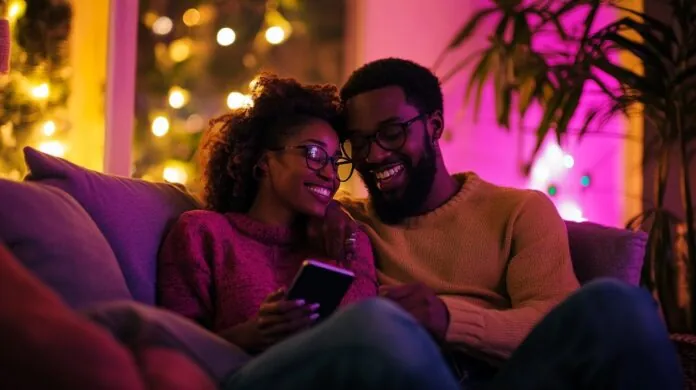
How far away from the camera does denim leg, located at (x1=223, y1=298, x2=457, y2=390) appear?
0.88 metres

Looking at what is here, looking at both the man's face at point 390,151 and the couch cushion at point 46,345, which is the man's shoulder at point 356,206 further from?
the couch cushion at point 46,345

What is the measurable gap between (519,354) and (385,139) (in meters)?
0.72

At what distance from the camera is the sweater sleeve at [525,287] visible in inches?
56.5

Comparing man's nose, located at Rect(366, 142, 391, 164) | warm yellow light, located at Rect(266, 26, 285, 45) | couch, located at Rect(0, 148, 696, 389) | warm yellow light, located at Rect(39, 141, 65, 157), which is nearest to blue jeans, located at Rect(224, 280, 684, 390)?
couch, located at Rect(0, 148, 696, 389)

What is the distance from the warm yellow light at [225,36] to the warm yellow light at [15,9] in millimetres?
905

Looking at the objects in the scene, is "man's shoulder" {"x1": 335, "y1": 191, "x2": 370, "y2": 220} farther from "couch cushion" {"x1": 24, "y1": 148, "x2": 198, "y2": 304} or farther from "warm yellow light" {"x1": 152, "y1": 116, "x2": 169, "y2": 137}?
"warm yellow light" {"x1": 152, "y1": 116, "x2": 169, "y2": 137}

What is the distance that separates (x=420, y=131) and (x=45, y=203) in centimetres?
87

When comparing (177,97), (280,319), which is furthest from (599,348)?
(177,97)

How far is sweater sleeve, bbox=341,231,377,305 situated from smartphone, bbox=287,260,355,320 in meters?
0.25

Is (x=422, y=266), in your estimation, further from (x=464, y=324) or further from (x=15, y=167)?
(x=15, y=167)

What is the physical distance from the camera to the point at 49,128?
106 inches

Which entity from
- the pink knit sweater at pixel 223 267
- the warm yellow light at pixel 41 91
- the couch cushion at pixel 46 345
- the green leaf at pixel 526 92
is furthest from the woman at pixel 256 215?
the warm yellow light at pixel 41 91

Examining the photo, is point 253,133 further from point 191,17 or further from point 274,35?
point 274,35

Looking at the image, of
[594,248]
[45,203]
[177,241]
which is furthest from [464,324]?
[45,203]
